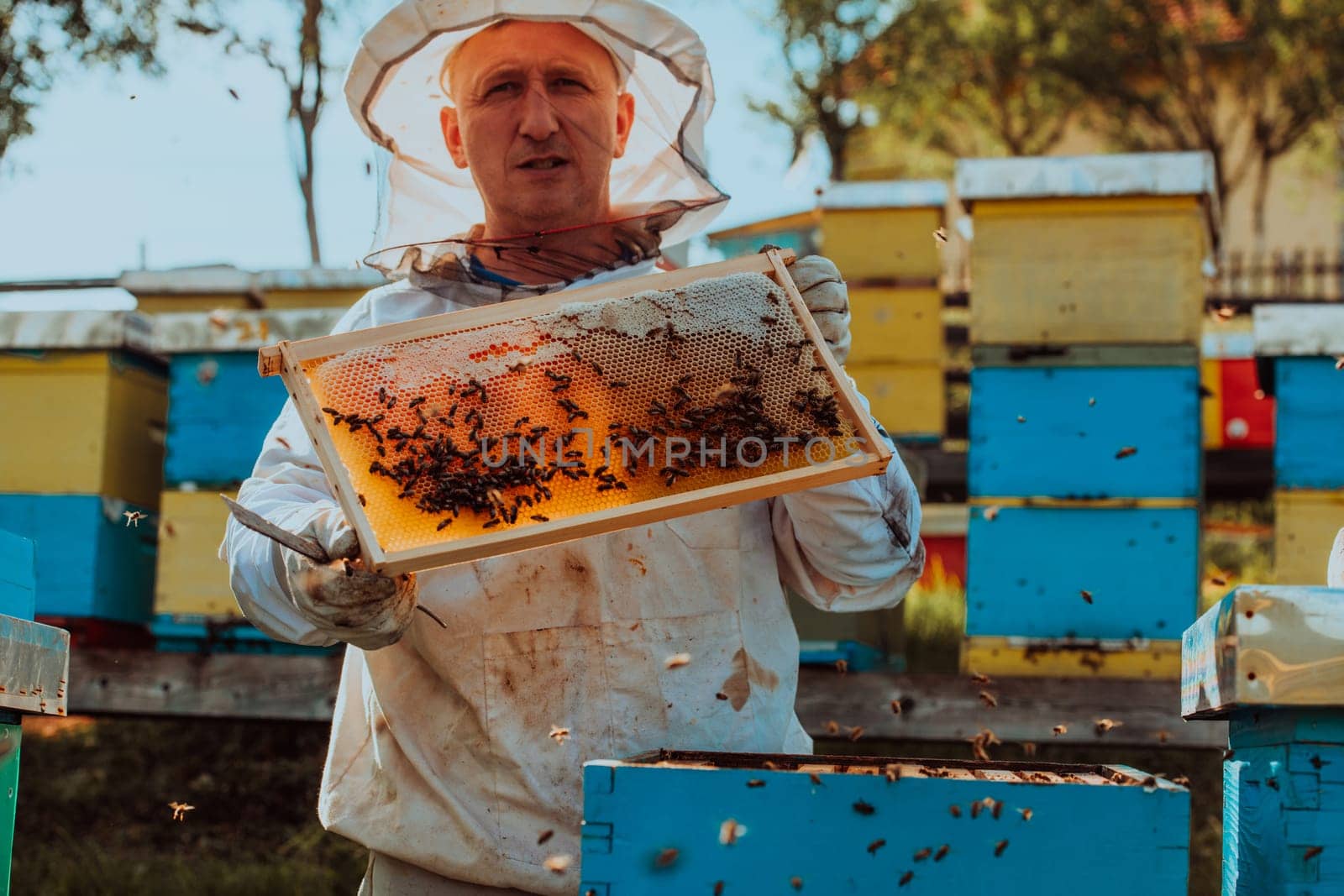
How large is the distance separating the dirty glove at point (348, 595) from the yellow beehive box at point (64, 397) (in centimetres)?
410

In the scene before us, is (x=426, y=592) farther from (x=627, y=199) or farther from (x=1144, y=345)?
(x=1144, y=345)

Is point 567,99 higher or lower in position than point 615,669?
higher

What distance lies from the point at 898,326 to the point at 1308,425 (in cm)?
192

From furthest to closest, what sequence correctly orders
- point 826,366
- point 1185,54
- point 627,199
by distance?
1. point 1185,54
2. point 627,199
3. point 826,366

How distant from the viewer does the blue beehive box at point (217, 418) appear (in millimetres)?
5734

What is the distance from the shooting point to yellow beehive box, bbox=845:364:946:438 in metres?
6.40

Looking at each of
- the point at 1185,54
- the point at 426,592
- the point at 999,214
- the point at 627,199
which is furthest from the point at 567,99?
the point at 1185,54

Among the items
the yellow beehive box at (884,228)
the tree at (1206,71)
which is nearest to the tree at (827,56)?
the tree at (1206,71)

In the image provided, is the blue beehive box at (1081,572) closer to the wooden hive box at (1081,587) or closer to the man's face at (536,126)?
the wooden hive box at (1081,587)

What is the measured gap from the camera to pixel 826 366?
2152mm

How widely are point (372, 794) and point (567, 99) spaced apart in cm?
127

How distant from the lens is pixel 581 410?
2.16 meters

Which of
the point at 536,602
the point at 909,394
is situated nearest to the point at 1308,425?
the point at 909,394

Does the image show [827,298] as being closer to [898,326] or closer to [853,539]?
[853,539]
